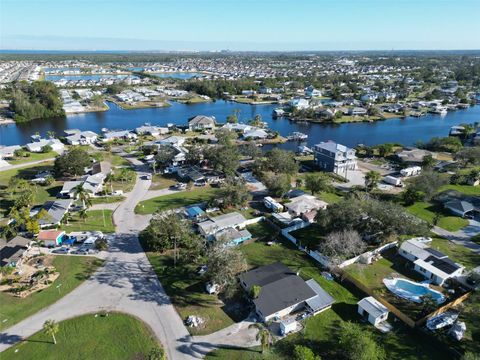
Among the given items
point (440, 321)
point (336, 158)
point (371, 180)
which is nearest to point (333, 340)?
point (440, 321)

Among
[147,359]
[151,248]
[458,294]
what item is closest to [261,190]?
[151,248]

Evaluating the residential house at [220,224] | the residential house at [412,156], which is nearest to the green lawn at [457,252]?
the residential house at [220,224]

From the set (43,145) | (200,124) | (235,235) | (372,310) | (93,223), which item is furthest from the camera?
(200,124)

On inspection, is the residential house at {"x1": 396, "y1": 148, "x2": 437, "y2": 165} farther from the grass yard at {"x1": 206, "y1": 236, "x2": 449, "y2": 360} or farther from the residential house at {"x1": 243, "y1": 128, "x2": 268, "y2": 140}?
the grass yard at {"x1": 206, "y1": 236, "x2": 449, "y2": 360}

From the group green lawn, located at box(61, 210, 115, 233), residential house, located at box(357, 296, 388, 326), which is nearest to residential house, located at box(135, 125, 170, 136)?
green lawn, located at box(61, 210, 115, 233)

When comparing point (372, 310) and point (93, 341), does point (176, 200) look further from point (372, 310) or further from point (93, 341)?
point (372, 310)
